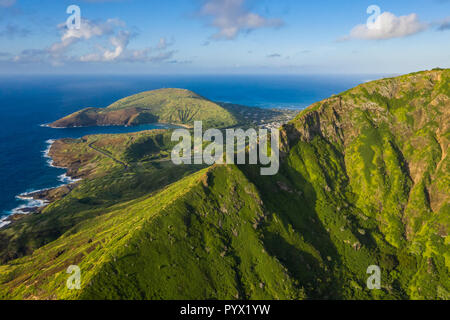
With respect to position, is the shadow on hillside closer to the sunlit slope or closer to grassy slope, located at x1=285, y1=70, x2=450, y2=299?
the sunlit slope

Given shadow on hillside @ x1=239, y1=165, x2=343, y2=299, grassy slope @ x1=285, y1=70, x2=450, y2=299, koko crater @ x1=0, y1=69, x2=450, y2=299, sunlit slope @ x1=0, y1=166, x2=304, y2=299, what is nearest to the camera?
sunlit slope @ x1=0, y1=166, x2=304, y2=299

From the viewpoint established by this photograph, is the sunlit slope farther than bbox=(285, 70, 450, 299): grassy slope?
No

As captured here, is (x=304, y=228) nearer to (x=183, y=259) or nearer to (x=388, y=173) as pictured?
(x=183, y=259)

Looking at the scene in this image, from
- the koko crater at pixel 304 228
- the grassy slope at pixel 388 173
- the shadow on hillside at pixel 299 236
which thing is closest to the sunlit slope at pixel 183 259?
the koko crater at pixel 304 228

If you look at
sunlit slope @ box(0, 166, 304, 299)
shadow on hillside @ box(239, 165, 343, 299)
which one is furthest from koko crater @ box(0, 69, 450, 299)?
shadow on hillside @ box(239, 165, 343, 299)

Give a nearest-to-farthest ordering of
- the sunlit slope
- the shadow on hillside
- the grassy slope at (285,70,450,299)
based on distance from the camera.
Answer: the sunlit slope < the shadow on hillside < the grassy slope at (285,70,450,299)

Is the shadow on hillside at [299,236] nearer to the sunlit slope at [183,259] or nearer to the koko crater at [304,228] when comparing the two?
the koko crater at [304,228]

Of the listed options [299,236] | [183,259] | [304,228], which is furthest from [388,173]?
[183,259]

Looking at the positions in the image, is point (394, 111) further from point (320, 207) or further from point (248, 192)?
point (248, 192)
